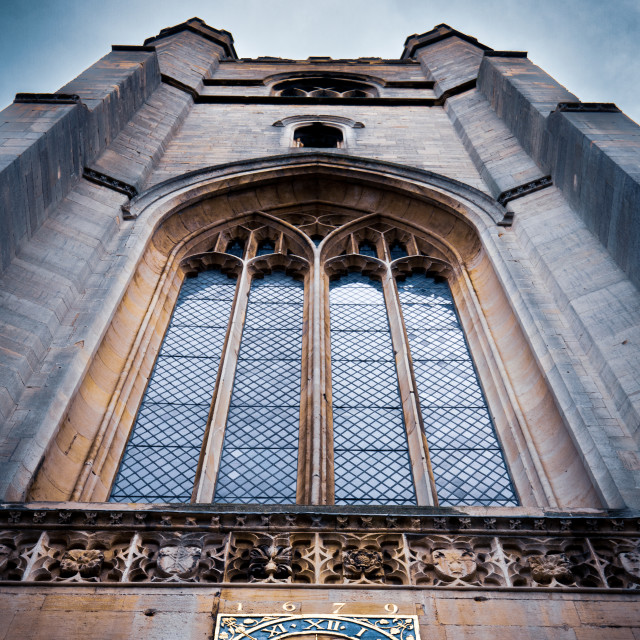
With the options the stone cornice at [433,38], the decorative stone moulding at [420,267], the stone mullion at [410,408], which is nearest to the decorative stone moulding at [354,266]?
the decorative stone moulding at [420,267]

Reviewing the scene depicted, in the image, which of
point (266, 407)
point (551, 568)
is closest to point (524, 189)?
point (266, 407)

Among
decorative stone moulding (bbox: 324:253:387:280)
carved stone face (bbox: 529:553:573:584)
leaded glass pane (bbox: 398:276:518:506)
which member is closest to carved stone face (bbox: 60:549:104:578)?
→ carved stone face (bbox: 529:553:573:584)

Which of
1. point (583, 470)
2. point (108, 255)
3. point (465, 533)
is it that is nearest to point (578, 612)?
point (465, 533)

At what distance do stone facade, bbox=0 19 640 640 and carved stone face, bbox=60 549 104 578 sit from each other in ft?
0.04

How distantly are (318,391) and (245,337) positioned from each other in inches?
62.4

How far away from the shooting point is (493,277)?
879cm

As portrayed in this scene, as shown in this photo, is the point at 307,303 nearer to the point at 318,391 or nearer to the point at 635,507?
the point at 318,391

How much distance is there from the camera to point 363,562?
15.7 feet

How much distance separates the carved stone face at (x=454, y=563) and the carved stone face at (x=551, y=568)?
14.6 inches

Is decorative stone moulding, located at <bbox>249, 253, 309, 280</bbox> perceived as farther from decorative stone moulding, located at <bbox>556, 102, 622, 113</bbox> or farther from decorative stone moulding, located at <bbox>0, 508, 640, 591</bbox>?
decorative stone moulding, located at <bbox>0, 508, 640, 591</bbox>

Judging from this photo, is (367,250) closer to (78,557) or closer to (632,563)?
(632,563)

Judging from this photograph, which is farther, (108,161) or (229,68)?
(229,68)

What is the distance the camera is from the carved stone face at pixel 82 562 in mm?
4648

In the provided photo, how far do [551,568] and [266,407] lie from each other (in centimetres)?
339
